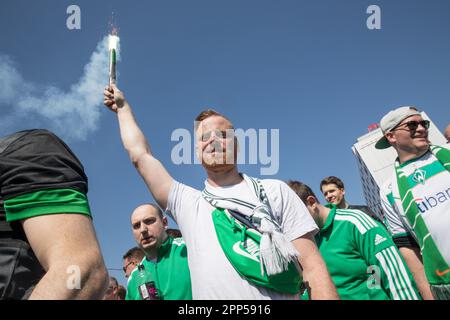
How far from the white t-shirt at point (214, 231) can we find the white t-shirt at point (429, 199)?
1120mm

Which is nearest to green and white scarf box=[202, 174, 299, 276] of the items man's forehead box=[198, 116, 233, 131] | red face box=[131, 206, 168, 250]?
man's forehead box=[198, 116, 233, 131]

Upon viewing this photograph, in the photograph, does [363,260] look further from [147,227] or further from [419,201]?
[147,227]

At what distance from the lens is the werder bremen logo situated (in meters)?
3.00

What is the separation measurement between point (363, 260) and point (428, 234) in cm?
101

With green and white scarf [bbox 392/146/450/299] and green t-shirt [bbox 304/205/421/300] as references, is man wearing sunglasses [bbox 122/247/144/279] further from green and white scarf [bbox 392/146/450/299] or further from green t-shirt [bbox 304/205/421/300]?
green and white scarf [bbox 392/146/450/299]

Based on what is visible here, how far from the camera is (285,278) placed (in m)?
1.98

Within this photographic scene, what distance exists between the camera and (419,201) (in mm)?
2916

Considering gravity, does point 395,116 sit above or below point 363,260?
above

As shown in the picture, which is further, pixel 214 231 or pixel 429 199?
pixel 429 199

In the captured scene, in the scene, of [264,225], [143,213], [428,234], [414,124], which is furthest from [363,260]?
[143,213]
